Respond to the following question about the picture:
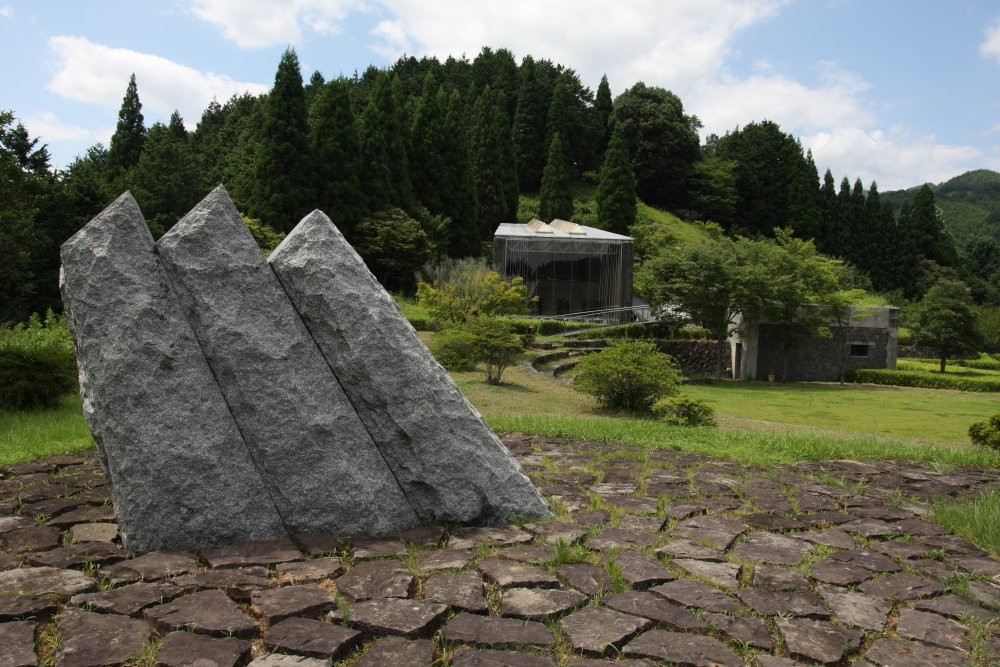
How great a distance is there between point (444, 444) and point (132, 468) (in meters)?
1.62

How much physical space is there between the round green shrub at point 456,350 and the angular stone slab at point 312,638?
12.4 metres

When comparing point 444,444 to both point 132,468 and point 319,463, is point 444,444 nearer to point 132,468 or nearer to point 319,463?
point 319,463

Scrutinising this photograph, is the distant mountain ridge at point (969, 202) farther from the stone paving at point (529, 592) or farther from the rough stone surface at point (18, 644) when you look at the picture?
the rough stone surface at point (18, 644)

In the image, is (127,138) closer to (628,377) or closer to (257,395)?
(628,377)

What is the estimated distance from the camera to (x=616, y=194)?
43875mm

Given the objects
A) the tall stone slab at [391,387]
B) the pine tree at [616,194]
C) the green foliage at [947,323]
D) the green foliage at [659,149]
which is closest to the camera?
the tall stone slab at [391,387]

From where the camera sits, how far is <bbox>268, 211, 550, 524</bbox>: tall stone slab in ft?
13.1

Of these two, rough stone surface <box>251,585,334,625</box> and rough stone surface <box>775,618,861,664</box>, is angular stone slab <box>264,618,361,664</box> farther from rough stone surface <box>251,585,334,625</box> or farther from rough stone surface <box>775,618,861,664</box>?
rough stone surface <box>775,618,861,664</box>

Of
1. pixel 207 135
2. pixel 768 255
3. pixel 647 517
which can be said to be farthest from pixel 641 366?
pixel 207 135

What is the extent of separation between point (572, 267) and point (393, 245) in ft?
26.1

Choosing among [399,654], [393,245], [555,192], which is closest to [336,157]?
[393,245]

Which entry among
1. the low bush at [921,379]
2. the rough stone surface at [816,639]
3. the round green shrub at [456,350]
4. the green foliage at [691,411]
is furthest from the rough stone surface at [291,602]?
the low bush at [921,379]

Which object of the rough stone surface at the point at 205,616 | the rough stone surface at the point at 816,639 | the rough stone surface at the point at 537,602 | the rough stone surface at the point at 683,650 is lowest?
the rough stone surface at the point at 816,639

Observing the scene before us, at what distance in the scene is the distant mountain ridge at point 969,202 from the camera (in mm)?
69125
